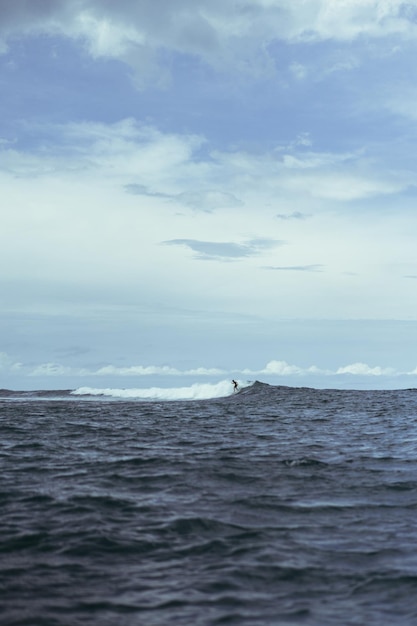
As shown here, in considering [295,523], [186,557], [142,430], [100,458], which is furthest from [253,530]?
[142,430]

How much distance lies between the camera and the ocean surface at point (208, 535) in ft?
24.7

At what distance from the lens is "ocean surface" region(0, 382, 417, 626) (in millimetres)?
7543

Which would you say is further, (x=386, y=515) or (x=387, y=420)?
(x=387, y=420)

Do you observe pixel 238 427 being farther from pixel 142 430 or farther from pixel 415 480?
pixel 415 480

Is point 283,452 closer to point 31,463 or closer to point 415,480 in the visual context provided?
point 415,480

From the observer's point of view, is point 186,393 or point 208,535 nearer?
point 208,535

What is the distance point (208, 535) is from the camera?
10.5 m

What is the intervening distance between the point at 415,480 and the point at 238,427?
45.0 ft

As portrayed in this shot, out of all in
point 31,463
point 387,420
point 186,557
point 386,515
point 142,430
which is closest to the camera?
point 186,557

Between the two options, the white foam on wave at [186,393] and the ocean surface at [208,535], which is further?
the white foam on wave at [186,393]

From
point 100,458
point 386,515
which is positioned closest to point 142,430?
point 100,458

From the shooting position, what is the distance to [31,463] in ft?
58.6

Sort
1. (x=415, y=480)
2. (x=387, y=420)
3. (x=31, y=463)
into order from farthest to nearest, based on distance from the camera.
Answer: (x=387, y=420) → (x=31, y=463) → (x=415, y=480)

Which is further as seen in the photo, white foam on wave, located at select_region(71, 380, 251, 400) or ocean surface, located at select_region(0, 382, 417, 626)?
white foam on wave, located at select_region(71, 380, 251, 400)
